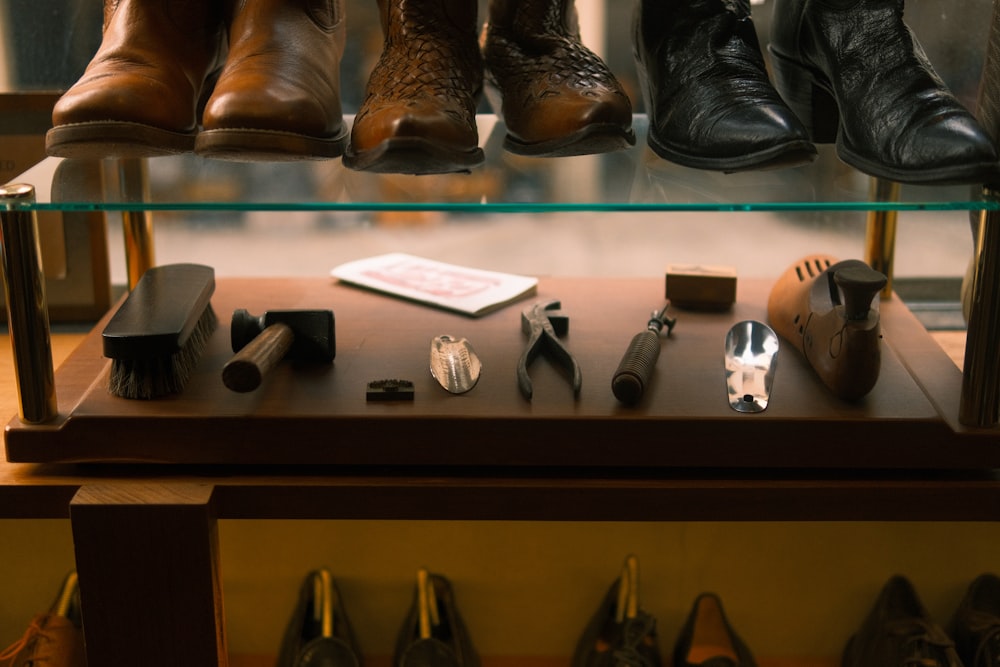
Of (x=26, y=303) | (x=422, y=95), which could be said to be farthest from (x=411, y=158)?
(x=26, y=303)

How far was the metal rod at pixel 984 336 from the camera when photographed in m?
0.77

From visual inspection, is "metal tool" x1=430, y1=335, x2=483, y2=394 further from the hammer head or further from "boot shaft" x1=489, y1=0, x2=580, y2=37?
"boot shaft" x1=489, y1=0, x2=580, y2=37

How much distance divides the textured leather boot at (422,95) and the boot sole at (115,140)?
0.12 meters

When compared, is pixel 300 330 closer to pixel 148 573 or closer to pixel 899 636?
pixel 148 573

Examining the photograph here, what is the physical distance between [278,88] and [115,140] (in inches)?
4.5

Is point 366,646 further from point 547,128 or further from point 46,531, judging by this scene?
point 547,128

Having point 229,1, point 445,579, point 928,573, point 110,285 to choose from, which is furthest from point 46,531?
point 928,573

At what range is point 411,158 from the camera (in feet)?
2.43

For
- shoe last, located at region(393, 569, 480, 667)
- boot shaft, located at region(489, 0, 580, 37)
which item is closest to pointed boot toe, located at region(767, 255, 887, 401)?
boot shaft, located at region(489, 0, 580, 37)

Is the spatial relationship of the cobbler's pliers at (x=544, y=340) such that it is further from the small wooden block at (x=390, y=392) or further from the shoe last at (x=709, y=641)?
the shoe last at (x=709, y=641)

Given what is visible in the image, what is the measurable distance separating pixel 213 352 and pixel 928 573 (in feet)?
2.32

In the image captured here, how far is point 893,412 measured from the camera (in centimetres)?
82

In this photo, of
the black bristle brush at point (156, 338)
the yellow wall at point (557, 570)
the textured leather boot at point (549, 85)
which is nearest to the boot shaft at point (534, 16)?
the textured leather boot at point (549, 85)

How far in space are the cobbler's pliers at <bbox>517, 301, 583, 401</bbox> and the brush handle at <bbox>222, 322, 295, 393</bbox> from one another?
182mm
